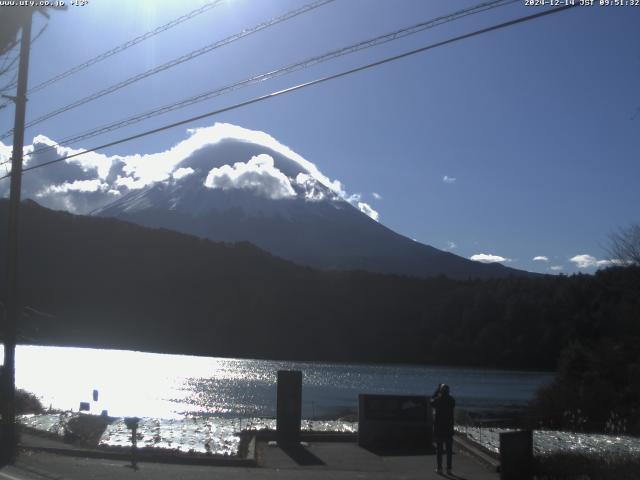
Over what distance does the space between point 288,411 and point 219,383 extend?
49.2m

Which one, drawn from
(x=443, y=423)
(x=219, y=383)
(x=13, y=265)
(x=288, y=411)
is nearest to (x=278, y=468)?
(x=288, y=411)

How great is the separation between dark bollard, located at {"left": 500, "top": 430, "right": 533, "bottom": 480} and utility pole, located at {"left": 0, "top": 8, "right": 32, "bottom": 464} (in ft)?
28.2

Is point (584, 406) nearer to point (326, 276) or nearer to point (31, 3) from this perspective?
point (31, 3)

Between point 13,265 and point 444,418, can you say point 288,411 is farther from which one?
point 13,265

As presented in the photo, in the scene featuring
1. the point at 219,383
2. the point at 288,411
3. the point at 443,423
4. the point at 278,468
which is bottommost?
the point at 219,383

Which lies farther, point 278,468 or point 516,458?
point 278,468

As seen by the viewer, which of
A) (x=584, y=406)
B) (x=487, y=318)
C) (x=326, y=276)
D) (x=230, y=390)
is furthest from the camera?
(x=326, y=276)

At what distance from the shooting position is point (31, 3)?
17375 mm

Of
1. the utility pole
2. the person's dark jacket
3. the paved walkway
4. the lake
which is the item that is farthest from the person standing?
the lake

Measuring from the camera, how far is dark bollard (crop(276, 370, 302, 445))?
53.0 ft

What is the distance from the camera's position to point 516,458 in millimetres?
12211

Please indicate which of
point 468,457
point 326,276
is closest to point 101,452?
point 468,457

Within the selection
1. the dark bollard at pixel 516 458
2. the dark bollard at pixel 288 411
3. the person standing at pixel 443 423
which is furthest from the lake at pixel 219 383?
the dark bollard at pixel 516 458

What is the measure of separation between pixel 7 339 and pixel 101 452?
3.58 m
